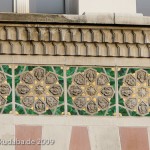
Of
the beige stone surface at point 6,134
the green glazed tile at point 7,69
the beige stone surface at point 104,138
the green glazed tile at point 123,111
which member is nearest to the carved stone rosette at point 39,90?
the green glazed tile at point 7,69

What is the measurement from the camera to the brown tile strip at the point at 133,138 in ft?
23.9

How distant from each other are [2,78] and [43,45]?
0.44 m

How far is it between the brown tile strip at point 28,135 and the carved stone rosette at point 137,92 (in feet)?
2.58

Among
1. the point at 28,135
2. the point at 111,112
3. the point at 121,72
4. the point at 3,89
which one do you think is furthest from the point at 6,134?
the point at 121,72

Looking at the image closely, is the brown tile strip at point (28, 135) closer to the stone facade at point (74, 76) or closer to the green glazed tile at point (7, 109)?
the stone facade at point (74, 76)

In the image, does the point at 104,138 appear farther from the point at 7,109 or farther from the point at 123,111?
the point at 7,109

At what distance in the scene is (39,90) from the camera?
7.24 metres

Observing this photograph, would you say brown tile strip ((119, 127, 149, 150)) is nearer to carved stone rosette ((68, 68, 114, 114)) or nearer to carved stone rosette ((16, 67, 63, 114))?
carved stone rosette ((68, 68, 114, 114))

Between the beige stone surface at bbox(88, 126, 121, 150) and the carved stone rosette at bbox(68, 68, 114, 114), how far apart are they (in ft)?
0.52

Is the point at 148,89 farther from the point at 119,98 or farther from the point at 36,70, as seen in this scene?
the point at 36,70

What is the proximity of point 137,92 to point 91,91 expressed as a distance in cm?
40

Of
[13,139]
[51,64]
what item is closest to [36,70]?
[51,64]

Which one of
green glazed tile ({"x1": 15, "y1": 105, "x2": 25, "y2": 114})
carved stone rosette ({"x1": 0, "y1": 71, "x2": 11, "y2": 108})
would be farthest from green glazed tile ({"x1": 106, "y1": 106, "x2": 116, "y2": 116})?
carved stone rosette ({"x1": 0, "y1": 71, "x2": 11, "y2": 108})

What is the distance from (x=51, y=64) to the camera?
730cm
